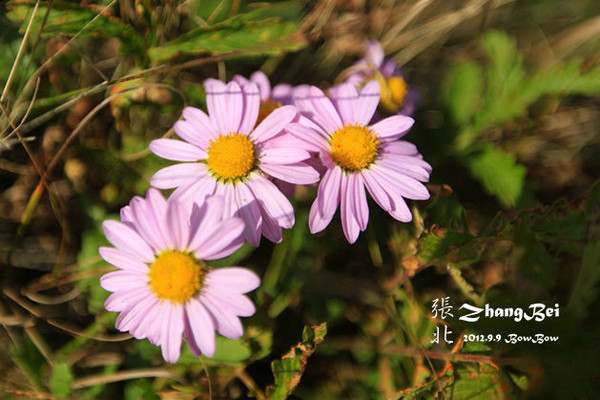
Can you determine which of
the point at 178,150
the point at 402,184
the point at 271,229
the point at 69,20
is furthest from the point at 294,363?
the point at 69,20

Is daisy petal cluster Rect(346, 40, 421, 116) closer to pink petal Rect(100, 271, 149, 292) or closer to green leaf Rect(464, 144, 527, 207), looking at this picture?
green leaf Rect(464, 144, 527, 207)

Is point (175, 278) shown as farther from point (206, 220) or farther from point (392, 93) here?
point (392, 93)

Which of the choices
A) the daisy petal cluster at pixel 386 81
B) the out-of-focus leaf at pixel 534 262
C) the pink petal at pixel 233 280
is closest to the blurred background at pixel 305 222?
the out-of-focus leaf at pixel 534 262

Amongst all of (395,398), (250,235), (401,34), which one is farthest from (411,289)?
(401,34)

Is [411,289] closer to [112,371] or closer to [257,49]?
[257,49]

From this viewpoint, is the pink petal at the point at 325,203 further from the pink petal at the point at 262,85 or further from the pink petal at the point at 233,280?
the pink petal at the point at 262,85

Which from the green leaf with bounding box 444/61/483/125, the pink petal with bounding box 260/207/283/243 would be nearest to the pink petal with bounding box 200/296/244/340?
the pink petal with bounding box 260/207/283/243
